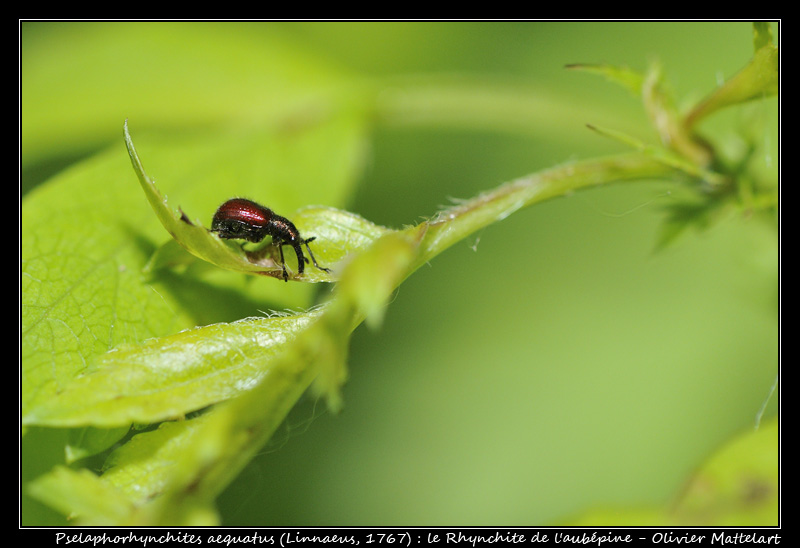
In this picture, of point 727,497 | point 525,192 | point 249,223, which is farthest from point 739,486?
point 249,223

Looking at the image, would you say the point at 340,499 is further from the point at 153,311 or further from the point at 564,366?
the point at 153,311

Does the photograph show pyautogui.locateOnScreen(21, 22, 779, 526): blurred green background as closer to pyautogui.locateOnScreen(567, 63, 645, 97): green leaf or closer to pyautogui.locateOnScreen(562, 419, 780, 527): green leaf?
pyautogui.locateOnScreen(567, 63, 645, 97): green leaf

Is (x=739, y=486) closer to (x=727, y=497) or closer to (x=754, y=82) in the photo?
(x=727, y=497)

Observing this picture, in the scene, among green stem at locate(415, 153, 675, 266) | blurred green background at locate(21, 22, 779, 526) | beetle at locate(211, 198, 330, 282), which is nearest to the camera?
green stem at locate(415, 153, 675, 266)

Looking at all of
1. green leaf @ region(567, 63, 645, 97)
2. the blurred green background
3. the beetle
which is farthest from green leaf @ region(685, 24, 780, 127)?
the beetle

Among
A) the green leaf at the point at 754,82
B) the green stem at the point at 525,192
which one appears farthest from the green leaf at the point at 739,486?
the green leaf at the point at 754,82

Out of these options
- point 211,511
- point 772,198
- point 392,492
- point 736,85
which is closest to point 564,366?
point 392,492
